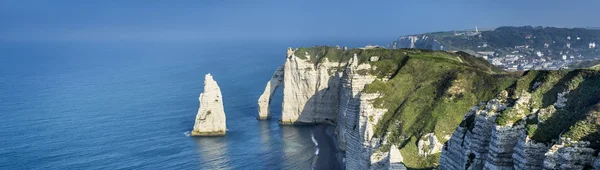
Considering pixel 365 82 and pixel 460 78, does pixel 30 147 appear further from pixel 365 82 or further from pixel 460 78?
pixel 460 78

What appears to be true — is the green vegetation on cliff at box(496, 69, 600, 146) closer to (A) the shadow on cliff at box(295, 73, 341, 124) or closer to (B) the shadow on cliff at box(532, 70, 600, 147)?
(B) the shadow on cliff at box(532, 70, 600, 147)

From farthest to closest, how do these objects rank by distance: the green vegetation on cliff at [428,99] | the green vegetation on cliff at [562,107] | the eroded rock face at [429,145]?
the green vegetation on cliff at [428,99] < the eroded rock face at [429,145] < the green vegetation on cliff at [562,107]

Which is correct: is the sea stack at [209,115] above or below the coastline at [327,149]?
above

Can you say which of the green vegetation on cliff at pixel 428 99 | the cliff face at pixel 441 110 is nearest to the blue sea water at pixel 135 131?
the cliff face at pixel 441 110

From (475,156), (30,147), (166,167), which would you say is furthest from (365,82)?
(30,147)

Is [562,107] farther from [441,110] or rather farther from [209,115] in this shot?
[209,115]

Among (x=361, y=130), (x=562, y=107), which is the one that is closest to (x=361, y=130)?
(x=361, y=130)

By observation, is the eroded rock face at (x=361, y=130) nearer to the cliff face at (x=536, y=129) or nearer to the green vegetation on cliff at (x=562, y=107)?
the cliff face at (x=536, y=129)
